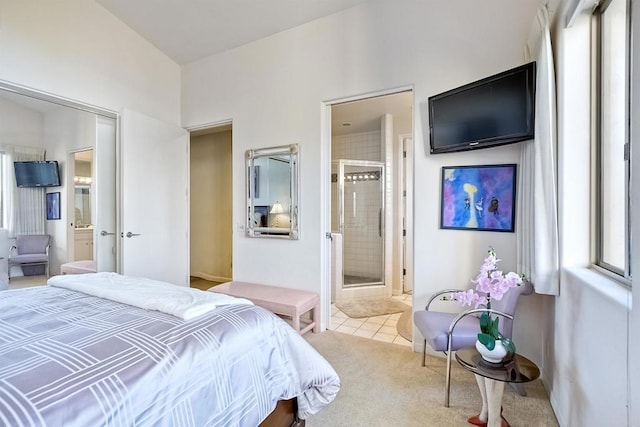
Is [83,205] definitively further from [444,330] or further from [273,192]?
[444,330]

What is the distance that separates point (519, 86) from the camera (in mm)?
1903

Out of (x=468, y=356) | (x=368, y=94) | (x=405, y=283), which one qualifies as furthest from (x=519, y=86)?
(x=405, y=283)

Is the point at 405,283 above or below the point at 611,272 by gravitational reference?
below

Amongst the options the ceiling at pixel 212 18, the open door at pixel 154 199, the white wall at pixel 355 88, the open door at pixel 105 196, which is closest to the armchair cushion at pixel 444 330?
the white wall at pixel 355 88

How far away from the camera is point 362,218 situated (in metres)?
4.43

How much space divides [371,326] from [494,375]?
1.72 m

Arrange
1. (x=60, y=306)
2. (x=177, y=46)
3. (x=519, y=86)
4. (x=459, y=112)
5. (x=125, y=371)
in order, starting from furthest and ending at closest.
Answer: (x=177, y=46) < (x=459, y=112) < (x=519, y=86) < (x=60, y=306) < (x=125, y=371)

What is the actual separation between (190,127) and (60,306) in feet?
9.49

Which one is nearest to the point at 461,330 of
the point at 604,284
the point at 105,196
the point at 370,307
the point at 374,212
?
the point at 604,284

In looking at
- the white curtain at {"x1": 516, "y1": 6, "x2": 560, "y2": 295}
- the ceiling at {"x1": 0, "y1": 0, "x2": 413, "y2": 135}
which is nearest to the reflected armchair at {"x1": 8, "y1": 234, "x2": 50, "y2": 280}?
the ceiling at {"x1": 0, "y1": 0, "x2": 413, "y2": 135}

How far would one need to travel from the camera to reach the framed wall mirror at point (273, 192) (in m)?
3.08

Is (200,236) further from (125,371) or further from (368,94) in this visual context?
(125,371)

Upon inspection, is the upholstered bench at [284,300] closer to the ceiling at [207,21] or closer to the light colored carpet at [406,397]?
the light colored carpet at [406,397]

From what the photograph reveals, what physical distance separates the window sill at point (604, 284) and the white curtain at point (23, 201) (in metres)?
4.26
